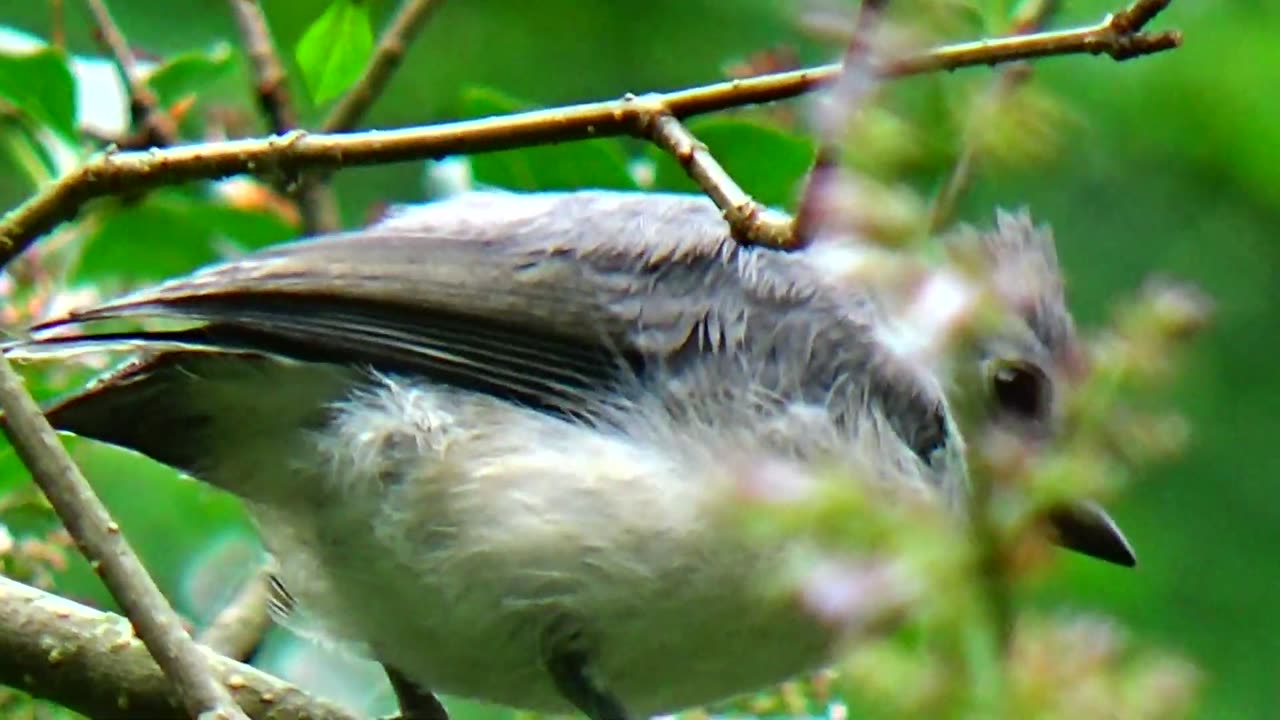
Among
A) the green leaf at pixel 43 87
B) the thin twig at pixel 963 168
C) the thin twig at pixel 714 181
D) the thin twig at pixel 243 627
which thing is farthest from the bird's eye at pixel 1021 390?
the thin twig at pixel 243 627

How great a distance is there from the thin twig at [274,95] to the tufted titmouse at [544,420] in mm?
606

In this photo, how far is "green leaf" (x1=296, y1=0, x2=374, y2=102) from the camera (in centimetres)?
269

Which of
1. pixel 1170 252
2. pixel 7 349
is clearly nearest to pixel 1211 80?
pixel 1170 252

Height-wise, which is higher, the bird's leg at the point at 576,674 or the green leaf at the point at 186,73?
the green leaf at the point at 186,73

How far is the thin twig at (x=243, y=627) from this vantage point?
10.2 feet

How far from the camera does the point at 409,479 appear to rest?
2490mm

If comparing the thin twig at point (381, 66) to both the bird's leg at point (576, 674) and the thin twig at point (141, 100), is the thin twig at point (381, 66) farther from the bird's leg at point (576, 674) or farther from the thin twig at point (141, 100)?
the bird's leg at point (576, 674)

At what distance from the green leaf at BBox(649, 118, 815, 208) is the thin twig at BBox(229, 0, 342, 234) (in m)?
0.77

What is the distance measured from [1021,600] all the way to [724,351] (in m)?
1.82

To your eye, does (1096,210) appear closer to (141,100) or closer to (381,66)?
(381,66)

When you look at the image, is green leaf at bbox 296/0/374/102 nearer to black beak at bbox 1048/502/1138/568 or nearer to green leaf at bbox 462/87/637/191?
green leaf at bbox 462/87/637/191

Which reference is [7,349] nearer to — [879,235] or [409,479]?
[409,479]

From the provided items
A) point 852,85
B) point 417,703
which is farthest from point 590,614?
point 852,85

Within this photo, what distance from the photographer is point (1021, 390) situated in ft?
3.68
